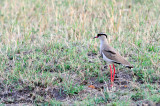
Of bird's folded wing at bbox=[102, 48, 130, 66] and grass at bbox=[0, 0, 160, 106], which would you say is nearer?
grass at bbox=[0, 0, 160, 106]

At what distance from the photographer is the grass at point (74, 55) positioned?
4.71m

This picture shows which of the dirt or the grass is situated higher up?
the grass

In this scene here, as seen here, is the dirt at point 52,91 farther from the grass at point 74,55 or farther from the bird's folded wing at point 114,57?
the bird's folded wing at point 114,57

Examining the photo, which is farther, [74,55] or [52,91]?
[74,55]

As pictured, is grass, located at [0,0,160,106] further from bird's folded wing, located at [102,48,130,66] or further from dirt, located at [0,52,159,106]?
bird's folded wing, located at [102,48,130,66]

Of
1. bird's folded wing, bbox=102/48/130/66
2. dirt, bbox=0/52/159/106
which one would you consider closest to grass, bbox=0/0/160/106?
dirt, bbox=0/52/159/106

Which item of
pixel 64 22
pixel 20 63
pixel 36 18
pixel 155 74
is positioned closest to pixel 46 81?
pixel 20 63

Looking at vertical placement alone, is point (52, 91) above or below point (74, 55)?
below

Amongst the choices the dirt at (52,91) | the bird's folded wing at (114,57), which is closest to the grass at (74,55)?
the dirt at (52,91)

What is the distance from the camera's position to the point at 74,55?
19.0 ft

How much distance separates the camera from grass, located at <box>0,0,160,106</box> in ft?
15.5

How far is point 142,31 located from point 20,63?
300 centimetres

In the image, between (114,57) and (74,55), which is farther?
(74,55)

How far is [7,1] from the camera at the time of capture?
30.9 ft
